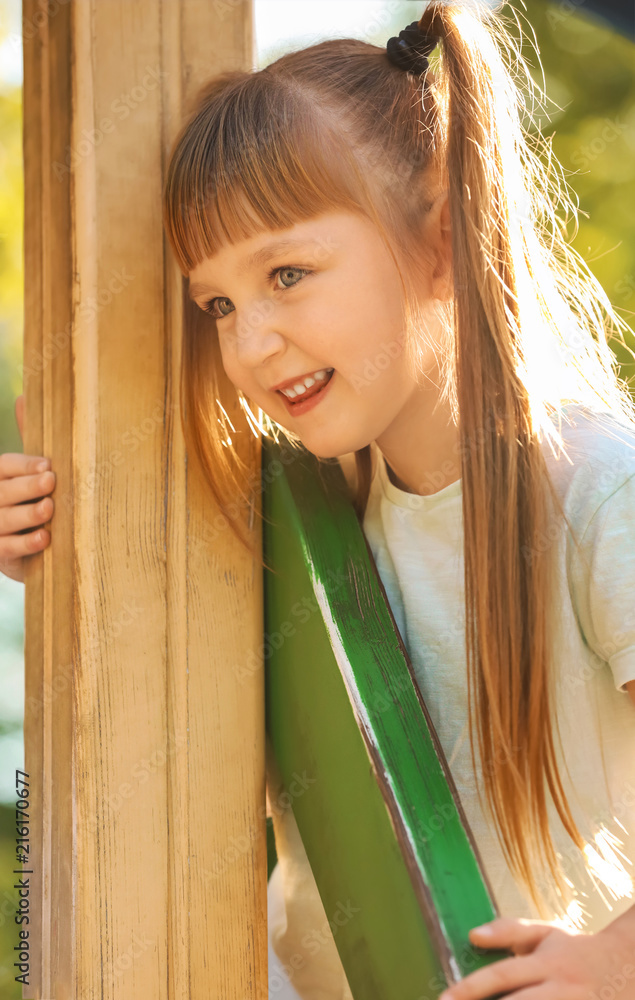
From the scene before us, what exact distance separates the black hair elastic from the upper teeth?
1.43 ft

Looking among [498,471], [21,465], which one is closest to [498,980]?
[498,471]

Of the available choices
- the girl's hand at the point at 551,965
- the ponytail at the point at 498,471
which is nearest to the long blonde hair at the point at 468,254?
the ponytail at the point at 498,471

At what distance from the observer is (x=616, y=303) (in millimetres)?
2020

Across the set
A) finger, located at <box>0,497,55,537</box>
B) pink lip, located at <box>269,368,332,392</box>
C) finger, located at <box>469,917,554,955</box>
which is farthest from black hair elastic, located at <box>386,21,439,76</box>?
finger, located at <box>469,917,554,955</box>

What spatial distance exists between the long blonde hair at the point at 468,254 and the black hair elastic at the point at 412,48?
13mm

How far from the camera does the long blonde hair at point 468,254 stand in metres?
0.92

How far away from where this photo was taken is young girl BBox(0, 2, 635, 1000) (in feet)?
3.04

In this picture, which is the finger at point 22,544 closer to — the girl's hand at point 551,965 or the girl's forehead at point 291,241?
the girl's forehead at point 291,241

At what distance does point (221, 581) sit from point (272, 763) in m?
0.26

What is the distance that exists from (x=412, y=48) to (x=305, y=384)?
473 mm

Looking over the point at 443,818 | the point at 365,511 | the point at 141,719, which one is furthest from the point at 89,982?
the point at 365,511

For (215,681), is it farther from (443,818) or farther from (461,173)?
(461,173)

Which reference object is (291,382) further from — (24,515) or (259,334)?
(24,515)

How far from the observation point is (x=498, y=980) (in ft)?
2.29
